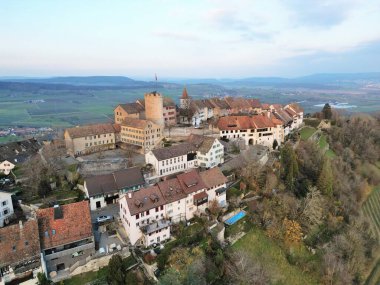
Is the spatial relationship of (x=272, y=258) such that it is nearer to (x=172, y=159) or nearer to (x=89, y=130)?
(x=172, y=159)

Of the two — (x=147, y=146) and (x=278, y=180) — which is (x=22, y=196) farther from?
(x=278, y=180)

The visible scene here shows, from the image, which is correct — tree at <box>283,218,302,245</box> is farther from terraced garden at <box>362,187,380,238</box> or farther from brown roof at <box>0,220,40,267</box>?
brown roof at <box>0,220,40,267</box>

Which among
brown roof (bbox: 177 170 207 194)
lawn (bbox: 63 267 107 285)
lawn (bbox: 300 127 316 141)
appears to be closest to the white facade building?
brown roof (bbox: 177 170 207 194)

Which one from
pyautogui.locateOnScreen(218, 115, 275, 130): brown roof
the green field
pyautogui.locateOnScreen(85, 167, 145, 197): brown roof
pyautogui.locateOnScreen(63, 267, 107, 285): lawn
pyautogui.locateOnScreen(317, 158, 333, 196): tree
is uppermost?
pyautogui.locateOnScreen(218, 115, 275, 130): brown roof

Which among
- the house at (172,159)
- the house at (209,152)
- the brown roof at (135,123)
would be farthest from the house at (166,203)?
the brown roof at (135,123)

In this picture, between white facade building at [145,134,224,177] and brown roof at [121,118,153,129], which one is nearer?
white facade building at [145,134,224,177]

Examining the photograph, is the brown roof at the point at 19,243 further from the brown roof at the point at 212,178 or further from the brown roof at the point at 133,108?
the brown roof at the point at 133,108

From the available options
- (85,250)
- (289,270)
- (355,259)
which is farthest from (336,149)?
(85,250)
